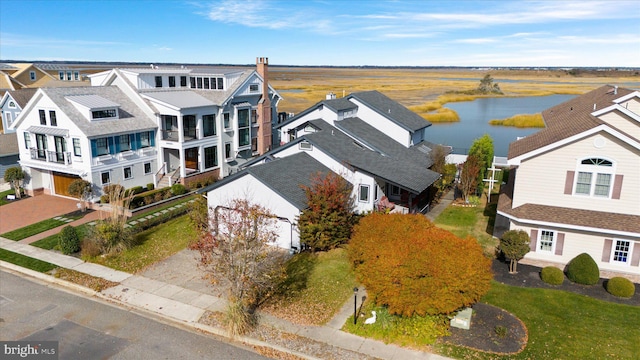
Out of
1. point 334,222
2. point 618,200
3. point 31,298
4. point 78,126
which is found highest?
point 78,126

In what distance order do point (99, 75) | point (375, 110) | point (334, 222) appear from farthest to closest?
1. point (99, 75)
2. point (375, 110)
3. point (334, 222)

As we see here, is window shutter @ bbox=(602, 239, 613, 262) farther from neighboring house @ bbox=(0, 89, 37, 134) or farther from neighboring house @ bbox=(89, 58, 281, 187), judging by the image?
neighboring house @ bbox=(0, 89, 37, 134)

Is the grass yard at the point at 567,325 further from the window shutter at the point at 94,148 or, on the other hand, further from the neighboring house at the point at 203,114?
the window shutter at the point at 94,148

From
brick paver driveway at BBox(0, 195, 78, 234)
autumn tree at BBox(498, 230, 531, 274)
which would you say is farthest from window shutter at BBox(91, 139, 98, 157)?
autumn tree at BBox(498, 230, 531, 274)

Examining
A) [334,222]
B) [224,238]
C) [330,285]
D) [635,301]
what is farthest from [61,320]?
[635,301]

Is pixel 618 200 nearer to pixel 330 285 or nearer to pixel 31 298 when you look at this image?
pixel 330 285

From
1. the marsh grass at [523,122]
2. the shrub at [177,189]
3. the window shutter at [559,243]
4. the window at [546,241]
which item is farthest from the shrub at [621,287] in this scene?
the marsh grass at [523,122]
